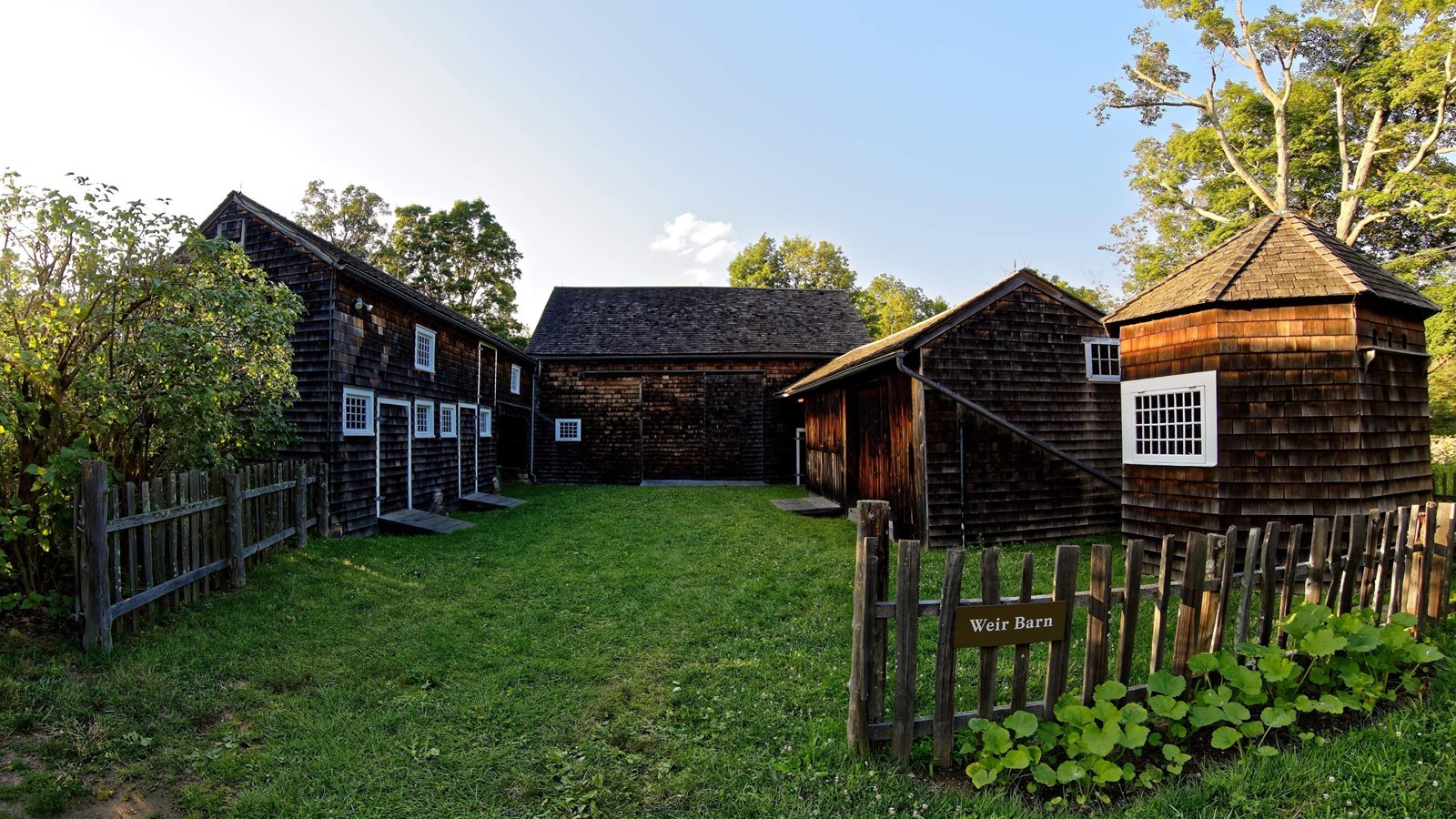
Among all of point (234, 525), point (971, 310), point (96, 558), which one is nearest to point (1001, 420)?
point (971, 310)

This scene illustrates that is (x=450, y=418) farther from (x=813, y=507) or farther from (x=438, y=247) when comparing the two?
(x=438, y=247)

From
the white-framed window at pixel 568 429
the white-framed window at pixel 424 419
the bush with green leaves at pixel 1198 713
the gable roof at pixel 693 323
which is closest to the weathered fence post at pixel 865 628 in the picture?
the bush with green leaves at pixel 1198 713

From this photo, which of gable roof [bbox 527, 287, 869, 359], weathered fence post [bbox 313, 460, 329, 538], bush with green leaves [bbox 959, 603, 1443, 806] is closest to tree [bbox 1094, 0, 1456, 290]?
gable roof [bbox 527, 287, 869, 359]

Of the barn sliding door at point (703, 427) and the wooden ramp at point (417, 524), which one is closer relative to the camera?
the wooden ramp at point (417, 524)

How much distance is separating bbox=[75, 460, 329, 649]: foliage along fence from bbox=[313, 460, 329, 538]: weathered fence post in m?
1.37

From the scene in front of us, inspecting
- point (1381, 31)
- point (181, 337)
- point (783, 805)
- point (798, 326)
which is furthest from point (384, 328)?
point (1381, 31)

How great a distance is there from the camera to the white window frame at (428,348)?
13.2m

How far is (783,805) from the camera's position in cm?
311

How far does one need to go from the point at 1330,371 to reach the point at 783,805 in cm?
846

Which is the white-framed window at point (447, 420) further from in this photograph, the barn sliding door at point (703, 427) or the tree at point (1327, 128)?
the tree at point (1327, 128)

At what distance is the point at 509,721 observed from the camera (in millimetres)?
4074

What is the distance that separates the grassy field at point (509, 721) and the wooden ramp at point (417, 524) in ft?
12.1

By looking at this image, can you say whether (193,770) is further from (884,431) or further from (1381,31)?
(1381,31)

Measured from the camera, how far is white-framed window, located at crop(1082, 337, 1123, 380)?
1130 cm
